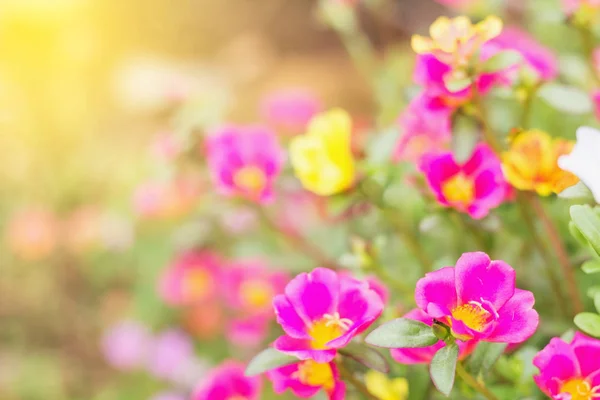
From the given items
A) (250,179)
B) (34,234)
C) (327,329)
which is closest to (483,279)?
(327,329)

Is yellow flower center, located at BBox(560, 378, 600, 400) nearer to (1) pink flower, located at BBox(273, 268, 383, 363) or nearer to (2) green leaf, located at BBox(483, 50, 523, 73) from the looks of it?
(1) pink flower, located at BBox(273, 268, 383, 363)

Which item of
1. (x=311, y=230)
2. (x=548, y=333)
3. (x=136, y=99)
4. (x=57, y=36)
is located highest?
(x=57, y=36)

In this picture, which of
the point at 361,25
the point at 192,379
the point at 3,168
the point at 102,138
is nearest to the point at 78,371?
the point at 192,379

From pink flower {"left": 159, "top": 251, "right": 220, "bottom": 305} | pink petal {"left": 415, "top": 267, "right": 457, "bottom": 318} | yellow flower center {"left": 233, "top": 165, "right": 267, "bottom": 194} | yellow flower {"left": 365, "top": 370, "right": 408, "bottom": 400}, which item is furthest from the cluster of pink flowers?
pink petal {"left": 415, "top": 267, "right": 457, "bottom": 318}

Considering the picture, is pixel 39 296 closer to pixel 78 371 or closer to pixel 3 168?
pixel 78 371

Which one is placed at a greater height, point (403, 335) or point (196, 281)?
point (196, 281)

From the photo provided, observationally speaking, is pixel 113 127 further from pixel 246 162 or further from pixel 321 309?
pixel 321 309

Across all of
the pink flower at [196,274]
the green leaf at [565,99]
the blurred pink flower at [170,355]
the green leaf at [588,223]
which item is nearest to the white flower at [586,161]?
the green leaf at [588,223]
